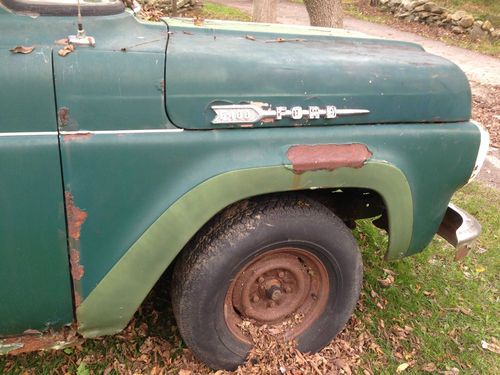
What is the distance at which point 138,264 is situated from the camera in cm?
202

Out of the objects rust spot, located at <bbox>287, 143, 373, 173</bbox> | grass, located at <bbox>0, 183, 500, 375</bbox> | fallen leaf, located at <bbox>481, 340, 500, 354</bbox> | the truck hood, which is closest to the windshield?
the truck hood

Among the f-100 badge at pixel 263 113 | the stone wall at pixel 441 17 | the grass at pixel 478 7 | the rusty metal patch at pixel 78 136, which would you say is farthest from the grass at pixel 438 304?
the grass at pixel 478 7

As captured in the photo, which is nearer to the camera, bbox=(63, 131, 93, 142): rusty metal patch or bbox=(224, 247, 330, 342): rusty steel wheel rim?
bbox=(63, 131, 93, 142): rusty metal patch

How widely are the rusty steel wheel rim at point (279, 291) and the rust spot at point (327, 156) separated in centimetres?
44

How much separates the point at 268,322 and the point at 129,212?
1015 millimetres

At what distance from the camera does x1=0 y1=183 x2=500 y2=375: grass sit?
258 centimetres

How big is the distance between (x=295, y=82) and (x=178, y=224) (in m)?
0.73

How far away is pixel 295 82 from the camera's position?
6.64 ft

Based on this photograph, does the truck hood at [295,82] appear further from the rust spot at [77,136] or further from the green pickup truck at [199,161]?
the rust spot at [77,136]

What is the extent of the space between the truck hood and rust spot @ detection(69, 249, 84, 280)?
0.63m

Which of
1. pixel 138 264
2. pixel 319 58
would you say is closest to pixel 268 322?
pixel 138 264

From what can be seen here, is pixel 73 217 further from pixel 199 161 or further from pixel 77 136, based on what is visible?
pixel 199 161

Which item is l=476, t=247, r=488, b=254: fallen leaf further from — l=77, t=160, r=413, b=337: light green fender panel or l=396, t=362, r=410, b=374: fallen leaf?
l=77, t=160, r=413, b=337: light green fender panel

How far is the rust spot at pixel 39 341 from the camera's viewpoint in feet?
6.69
